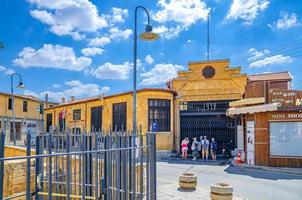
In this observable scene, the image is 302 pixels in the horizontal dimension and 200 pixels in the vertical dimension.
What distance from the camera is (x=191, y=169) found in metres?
16.4

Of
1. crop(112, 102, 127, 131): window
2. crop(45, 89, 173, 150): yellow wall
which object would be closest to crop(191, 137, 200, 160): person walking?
crop(45, 89, 173, 150): yellow wall

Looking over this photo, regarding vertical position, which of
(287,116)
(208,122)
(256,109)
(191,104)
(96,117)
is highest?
(191,104)

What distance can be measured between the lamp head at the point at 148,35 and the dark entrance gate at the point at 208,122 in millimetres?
12859

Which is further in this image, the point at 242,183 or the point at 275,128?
the point at 275,128

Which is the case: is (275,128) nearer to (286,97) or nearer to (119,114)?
(286,97)

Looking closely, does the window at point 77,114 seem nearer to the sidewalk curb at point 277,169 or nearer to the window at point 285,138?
the sidewalk curb at point 277,169

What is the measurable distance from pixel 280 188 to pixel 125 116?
51.2 ft

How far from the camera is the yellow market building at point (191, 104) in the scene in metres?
23.5

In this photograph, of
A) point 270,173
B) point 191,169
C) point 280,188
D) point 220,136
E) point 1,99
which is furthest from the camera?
point 1,99

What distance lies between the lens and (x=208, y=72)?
79.8ft

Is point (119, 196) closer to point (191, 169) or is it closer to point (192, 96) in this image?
point (191, 169)

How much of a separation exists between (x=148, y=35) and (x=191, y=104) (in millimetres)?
13265

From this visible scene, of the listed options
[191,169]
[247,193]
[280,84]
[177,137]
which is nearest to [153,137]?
[247,193]

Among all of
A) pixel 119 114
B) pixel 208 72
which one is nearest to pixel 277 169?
pixel 208 72
